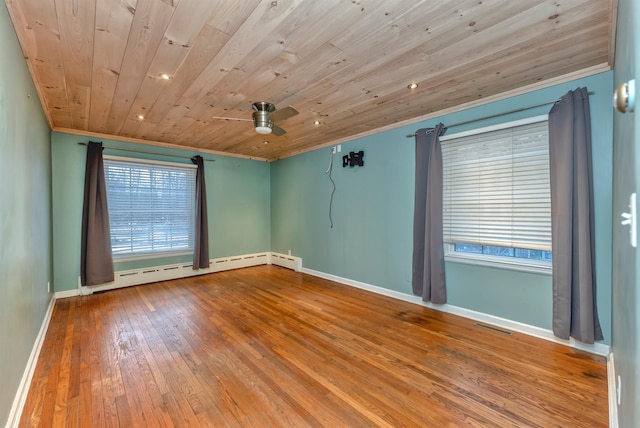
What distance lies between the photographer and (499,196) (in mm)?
2883

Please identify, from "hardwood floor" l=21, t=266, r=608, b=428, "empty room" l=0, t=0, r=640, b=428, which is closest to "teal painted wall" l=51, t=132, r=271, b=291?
"empty room" l=0, t=0, r=640, b=428

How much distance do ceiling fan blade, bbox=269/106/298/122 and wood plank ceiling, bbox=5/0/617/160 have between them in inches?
7.0

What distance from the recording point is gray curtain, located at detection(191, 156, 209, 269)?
5.05 meters

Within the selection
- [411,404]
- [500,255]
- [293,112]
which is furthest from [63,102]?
[500,255]

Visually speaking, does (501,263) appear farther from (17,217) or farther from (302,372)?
(17,217)

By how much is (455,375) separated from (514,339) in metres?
0.99

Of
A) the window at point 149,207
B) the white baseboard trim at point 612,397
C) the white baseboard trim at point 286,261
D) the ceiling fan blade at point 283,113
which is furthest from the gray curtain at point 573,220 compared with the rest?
the window at point 149,207

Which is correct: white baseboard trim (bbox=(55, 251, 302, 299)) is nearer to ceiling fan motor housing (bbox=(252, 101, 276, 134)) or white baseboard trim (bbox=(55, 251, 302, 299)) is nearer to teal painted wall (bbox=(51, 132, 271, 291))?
teal painted wall (bbox=(51, 132, 271, 291))

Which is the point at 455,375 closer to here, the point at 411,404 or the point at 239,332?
the point at 411,404

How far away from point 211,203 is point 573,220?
532cm

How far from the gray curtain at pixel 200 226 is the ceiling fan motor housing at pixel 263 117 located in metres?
2.66

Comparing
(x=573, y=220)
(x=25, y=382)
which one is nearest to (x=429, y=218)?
(x=573, y=220)

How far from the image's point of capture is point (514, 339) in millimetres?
2598

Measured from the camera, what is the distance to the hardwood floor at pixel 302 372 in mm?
1671
